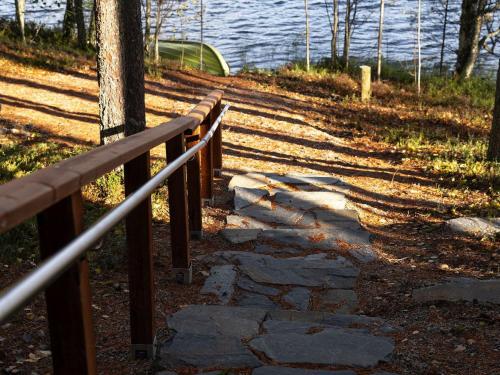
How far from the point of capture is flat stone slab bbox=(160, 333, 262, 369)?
3.15 meters

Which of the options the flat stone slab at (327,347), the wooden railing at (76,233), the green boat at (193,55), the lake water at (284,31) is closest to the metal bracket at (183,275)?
the wooden railing at (76,233)

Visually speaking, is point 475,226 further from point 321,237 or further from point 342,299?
point 342,299

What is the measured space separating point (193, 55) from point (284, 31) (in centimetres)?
1444

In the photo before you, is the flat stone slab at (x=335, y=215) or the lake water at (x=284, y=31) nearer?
the flat stone slab at (x=335, y=215)

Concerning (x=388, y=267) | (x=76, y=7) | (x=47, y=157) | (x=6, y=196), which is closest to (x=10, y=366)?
(x=6, y=196)

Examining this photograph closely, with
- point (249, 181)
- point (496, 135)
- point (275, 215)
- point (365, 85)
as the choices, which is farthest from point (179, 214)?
point (365, 85)

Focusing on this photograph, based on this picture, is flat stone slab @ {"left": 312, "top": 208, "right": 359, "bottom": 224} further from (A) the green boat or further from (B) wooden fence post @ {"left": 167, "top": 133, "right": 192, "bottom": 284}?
(A) the green boat

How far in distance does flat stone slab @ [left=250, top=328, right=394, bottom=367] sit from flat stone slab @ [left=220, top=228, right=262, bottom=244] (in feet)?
8.27

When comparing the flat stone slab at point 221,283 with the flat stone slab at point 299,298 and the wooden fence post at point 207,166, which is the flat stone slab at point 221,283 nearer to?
the flat stone slab at point 299,298

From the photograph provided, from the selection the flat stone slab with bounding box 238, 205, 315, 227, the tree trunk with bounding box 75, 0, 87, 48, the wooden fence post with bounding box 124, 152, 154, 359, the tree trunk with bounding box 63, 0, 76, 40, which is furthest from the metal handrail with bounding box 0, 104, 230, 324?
the tree trunk with bounding box 63, 0, 76, 40

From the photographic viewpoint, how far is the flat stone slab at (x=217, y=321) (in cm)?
353

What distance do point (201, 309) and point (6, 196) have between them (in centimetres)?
245

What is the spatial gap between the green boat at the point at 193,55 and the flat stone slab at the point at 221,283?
493 inches

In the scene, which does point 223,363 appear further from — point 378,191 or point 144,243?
point 378,191
